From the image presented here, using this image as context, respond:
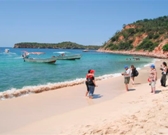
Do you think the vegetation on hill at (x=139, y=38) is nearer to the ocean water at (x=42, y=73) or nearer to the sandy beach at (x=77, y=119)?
the ocean water at (x=42, y=73)

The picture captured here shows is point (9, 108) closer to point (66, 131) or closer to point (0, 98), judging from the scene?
point (0, 98)

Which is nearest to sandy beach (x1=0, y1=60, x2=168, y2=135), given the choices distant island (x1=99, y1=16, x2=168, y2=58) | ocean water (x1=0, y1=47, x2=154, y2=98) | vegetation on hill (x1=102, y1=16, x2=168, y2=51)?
ocean water (x1=0, y1=47, x2=154, y2=98)

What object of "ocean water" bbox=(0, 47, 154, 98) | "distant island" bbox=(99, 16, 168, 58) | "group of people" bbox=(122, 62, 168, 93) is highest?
"distant island" bbox=(99, 16, 168, 58)

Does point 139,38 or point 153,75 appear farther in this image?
point 139,38

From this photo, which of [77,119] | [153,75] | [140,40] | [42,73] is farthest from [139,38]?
[77,119]

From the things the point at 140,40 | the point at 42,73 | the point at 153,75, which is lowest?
the point at 42,73

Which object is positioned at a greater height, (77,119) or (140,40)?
(140,40)

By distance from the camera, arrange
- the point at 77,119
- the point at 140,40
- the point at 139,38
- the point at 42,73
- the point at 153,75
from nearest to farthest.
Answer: the point at 77,119 → the point at 153,75 → the point at 42,73 → the point at 140,40 → the point at 139,38

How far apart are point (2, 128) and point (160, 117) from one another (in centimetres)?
489

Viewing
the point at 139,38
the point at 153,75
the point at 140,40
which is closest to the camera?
the point at 153,75

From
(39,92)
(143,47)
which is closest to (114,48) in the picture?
(143,47)

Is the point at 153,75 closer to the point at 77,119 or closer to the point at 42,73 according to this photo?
the point at 77,119

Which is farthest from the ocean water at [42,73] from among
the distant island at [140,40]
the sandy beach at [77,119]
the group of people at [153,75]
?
the distant island at [140,40]

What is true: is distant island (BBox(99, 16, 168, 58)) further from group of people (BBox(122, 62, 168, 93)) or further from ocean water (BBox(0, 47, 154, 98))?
group of people (BBox(122, 62, 168, 93))
